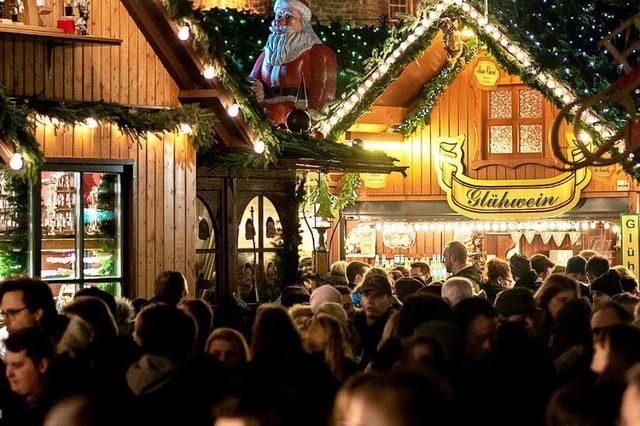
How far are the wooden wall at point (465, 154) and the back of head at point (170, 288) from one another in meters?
12.0

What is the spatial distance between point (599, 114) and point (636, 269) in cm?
279

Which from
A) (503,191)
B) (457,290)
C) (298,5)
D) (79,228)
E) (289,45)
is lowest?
(457,290)

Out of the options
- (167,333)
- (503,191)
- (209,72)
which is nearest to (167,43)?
(209,72)

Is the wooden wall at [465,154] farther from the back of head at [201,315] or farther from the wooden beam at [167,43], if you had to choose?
the back of head at [201,315]

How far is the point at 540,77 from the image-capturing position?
18.1 meters

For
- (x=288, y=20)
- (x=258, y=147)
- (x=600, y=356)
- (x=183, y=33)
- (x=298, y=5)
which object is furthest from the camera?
(x=298, y=5)

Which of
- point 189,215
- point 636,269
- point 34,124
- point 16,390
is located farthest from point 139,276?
point 636,269

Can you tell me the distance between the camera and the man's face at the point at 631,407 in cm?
373

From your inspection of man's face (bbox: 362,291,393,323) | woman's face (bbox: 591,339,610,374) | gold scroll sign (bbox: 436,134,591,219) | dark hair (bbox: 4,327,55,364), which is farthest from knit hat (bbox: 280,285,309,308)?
gold scroll sign (bbox: 436,134,591,219)

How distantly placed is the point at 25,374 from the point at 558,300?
4510 millimetres

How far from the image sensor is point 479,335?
686cm

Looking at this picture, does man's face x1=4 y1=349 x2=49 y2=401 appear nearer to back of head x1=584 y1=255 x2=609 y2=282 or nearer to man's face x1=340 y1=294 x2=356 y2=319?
man's face x1=340 y1=294 x2=356 y2=319

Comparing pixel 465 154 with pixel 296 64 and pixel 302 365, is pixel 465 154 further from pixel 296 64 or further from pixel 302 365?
pixel 302 365

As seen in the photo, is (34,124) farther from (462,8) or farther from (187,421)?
(462,8)
